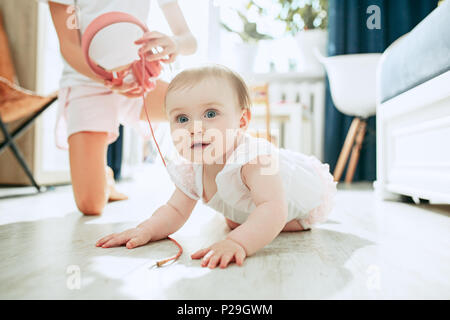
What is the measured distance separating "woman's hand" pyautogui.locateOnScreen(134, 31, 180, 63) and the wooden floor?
1.24ft

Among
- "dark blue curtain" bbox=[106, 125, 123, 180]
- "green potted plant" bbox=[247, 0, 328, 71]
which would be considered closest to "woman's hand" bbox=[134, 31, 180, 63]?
"dark blue curtain" bbox=[106, 125, 123, 180]

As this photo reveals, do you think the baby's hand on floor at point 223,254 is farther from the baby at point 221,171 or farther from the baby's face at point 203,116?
the baby's face at point 203,116

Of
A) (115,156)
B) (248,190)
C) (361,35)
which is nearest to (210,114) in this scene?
(248,190)

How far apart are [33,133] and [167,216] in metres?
1.52

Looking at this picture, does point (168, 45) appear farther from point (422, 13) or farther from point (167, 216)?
point (422, 13)

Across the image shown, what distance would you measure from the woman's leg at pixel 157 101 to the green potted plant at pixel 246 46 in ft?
5.34

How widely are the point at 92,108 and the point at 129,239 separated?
576 mm

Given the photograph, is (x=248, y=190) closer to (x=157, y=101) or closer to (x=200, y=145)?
(x=200, y=145)

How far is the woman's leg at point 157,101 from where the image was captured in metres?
1.11

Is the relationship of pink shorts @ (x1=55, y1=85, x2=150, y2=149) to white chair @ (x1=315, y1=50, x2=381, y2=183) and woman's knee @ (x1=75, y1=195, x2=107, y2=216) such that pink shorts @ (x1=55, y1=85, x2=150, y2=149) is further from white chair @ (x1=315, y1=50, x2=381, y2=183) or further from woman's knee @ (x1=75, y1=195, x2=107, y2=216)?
white chair @ (x1=315, y1=50, x2=381, y2=183)

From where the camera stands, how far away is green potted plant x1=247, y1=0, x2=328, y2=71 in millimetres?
2574

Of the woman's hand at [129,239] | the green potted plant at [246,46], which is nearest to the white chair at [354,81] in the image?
the green potted plant at [246,46]
